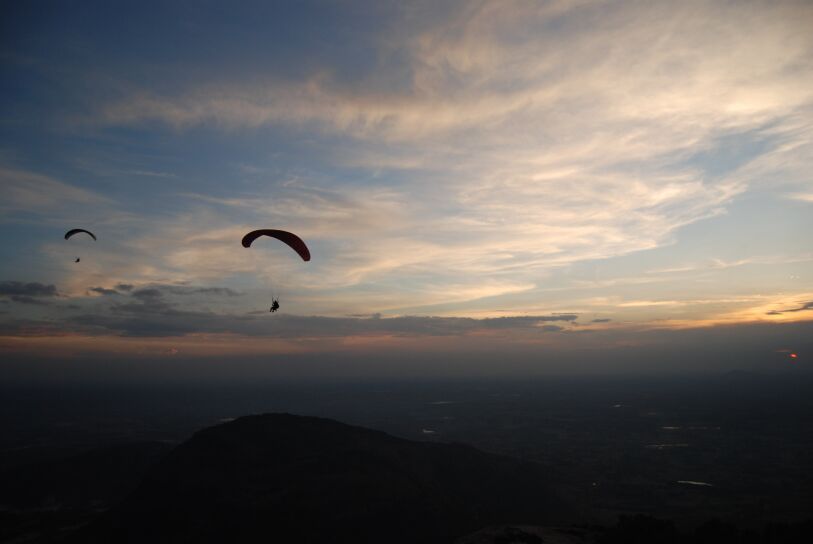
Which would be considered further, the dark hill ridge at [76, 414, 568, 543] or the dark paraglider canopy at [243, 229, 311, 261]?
the dark hill ridge at [76, 414, 568, 543]

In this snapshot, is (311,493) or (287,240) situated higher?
(287,240)

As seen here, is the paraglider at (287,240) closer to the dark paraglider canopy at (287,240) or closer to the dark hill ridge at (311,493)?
the dark paraglider canopy at (287,240)

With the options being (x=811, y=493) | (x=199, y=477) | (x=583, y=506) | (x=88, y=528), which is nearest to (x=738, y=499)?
(x=811, y=493)

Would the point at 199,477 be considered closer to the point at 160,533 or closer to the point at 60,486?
the point at 160,533

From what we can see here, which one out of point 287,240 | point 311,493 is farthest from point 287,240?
point 311,493

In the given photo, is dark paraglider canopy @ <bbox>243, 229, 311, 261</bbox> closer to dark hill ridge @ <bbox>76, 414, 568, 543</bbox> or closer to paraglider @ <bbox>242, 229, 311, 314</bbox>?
paraglider @ <bbox>242, 229, 311, 314</bbox>

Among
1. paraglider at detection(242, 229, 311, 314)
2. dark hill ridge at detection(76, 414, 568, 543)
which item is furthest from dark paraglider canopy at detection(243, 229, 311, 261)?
dark hill ridge at detection(76, 414, 568, 543)

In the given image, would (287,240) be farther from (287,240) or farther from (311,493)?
(311,493)
